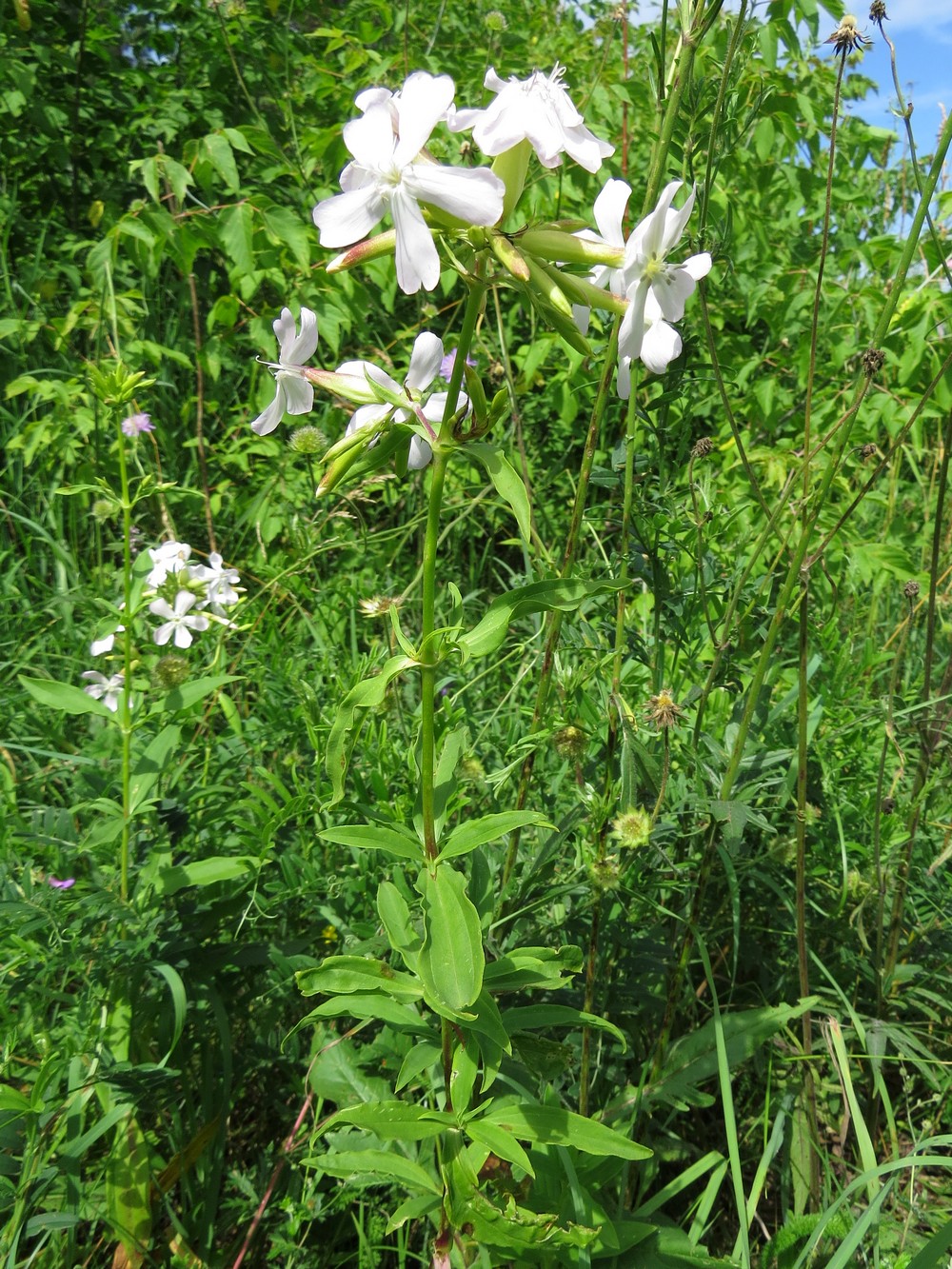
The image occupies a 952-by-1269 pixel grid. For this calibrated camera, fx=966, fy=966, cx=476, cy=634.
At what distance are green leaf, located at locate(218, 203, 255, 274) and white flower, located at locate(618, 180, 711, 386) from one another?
1.70 m

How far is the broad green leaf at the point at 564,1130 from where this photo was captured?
3.48 ft

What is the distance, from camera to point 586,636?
4.74 ft

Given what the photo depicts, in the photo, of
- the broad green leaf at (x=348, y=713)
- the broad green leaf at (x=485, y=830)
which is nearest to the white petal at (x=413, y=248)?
the broad green leaf at (x=348, y=713)

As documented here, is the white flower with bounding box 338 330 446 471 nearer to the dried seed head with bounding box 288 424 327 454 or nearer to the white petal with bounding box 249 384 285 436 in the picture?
the white petal with bounding box 249 384 285 436

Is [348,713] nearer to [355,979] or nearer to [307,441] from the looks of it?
[355,979]

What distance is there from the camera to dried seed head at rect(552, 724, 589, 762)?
137cm

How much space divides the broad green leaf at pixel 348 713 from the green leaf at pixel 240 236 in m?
1.69

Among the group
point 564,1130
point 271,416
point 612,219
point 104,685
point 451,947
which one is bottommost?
point 564,1130

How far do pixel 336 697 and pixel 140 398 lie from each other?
1.66 meters

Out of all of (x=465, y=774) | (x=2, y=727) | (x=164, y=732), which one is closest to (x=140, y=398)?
(x=2, y=727)

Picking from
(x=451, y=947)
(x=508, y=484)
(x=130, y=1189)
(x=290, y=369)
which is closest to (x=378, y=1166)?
(x=451, y=947)

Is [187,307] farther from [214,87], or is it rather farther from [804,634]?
[804,634]

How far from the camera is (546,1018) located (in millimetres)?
1171

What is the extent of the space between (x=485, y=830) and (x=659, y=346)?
0.54 metres
